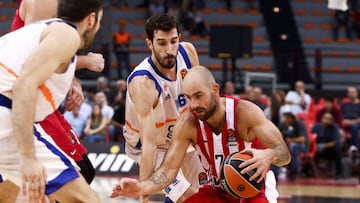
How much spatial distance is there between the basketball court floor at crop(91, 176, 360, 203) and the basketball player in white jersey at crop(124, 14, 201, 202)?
3.38 meters

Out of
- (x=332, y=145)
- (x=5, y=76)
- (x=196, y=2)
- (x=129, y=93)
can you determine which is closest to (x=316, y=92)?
(x=332, y=145)

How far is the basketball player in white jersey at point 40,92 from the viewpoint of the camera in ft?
13.7

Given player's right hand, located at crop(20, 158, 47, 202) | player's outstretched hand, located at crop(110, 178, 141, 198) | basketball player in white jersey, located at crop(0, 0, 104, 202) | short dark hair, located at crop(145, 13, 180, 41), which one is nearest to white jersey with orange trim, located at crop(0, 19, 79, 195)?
basketball player in white jersey, located at crop(0, 0, 104, 202)

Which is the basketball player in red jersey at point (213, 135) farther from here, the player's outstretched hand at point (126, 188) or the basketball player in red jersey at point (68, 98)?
the basketball player in red jersey at point (68, 98)

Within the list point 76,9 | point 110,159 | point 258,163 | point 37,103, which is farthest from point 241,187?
point 110,159

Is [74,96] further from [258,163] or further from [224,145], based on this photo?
[258,163]

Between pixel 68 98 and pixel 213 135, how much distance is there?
1.04 metres

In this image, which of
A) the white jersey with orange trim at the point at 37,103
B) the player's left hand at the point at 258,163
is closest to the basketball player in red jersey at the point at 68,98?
the white jersey with orange trim at the point at 37,103

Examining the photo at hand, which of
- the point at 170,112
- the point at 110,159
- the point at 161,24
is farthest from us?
the point at 110,159

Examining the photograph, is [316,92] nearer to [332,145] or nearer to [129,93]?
[332,145]

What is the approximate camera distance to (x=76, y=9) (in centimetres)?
445

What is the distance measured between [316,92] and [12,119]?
573 inches

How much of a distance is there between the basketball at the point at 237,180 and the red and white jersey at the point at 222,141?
25cm

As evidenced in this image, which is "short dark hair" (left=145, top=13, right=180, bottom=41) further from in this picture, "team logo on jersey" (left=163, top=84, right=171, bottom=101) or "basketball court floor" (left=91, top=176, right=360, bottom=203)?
"basketball court floor" (left=91, top=176, right=360, bottom=203)
